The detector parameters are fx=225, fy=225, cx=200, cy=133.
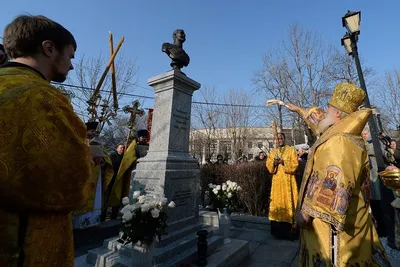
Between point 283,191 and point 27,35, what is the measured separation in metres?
5.52

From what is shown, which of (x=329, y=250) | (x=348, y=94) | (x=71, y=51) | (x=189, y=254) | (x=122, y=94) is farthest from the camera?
(x=122, y=94)

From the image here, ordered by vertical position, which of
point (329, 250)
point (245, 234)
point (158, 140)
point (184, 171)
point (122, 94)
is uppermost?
point (122, 94)

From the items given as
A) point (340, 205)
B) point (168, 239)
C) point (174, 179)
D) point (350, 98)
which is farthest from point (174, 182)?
point (350, 98)

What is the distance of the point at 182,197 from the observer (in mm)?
3959

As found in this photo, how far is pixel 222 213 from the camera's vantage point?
16.3ft

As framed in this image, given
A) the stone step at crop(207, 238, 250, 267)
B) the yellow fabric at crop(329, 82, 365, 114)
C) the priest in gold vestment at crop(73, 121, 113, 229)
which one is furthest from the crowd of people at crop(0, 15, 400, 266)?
the priest in gold vestment at crop(73, 121, 113, 229)

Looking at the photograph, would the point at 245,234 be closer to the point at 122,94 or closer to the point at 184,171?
the point at 184,171

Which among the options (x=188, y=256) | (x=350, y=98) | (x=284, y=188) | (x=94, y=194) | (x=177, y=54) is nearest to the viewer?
(x=350, y=98)

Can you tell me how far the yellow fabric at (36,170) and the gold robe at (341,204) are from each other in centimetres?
183

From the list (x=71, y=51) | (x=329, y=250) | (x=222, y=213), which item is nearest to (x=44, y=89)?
(x=71, y=51)

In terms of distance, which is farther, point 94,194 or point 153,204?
point 94,194

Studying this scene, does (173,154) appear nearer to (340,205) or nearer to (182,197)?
(182,197)

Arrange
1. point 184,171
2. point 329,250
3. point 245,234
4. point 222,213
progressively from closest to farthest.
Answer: point 329,250
point 184,171
point 222,213
point 245,234

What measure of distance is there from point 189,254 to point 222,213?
175 cm
